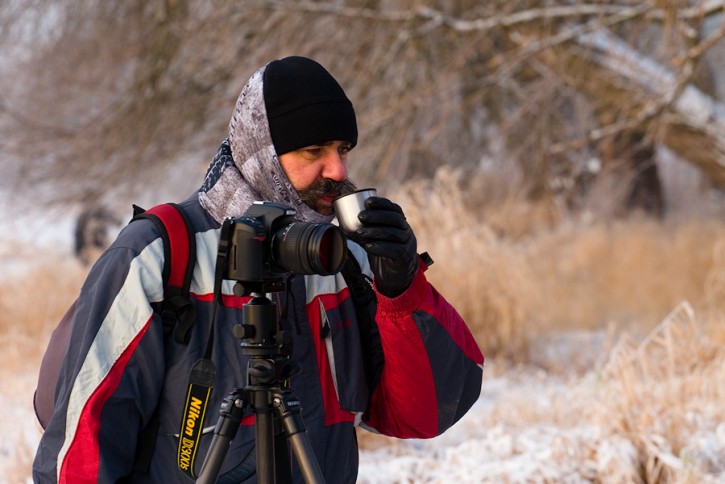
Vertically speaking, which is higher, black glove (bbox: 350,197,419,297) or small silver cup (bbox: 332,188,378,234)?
small silver cup (bbox: 332,188,378,234)

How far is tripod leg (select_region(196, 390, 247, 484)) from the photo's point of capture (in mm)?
1612

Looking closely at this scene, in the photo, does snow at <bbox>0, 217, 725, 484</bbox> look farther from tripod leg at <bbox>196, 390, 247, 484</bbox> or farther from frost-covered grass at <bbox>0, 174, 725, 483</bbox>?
tripod leg at <bbox>196, 390, 247, 484</bbox>

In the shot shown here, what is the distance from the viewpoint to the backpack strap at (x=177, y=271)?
1.77m

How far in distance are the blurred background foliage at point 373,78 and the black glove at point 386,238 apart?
3590mm

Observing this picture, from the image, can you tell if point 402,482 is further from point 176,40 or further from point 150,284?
point 176,40

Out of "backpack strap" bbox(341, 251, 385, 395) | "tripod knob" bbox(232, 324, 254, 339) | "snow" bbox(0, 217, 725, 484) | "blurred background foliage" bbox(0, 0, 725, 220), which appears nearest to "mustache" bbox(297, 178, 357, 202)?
"backpack strap" bbox(341, 251, 385, 395)

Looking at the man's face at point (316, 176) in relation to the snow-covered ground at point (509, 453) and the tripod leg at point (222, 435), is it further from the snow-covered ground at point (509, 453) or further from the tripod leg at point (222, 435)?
the snow-covered ground at point (509, 453)

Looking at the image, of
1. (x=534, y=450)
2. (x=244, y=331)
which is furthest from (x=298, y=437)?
(x=534, y=450)

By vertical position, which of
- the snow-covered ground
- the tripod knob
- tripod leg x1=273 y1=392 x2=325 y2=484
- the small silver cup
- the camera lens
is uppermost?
the snow-covered ground

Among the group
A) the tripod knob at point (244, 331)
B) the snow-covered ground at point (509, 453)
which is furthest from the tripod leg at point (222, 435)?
the snow-covered ground at point (509, 453)

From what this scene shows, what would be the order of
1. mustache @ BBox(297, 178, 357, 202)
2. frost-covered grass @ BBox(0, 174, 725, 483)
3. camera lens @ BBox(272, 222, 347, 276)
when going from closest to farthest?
camera lens @ BBox(272, 222, 347, 276), mustache @ BBox(297, 178, 357, 202), frost-covered grass @ BBox(0, 174, 725, 483)

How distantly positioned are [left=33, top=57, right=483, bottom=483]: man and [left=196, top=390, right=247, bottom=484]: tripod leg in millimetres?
134

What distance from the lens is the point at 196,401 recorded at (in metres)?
1.71

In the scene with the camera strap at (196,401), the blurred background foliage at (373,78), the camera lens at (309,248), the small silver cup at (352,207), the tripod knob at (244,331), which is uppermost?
the blurred background foliage at (373,78)
